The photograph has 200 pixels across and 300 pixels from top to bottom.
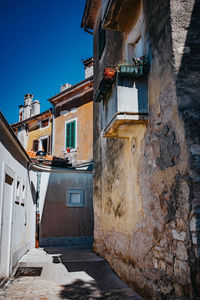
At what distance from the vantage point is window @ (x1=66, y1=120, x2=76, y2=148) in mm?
15094

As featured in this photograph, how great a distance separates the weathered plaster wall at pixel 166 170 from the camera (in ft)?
11.2

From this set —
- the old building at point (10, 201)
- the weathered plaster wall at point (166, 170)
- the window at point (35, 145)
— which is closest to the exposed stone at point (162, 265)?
the weathered plaster wall at point (166, 170)

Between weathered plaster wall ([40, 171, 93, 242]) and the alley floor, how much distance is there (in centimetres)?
298

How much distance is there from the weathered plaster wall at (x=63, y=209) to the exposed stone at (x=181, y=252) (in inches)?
329

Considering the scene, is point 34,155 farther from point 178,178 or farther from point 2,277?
point 178,178

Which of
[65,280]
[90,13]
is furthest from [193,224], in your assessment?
[90,13]

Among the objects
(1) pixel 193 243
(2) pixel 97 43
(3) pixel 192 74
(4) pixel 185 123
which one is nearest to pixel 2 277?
(1) pixel 193 243

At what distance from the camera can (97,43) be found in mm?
9711

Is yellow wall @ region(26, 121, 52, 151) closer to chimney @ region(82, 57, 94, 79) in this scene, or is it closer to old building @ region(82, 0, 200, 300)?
chimney @ region(82, 57, 94, 79)

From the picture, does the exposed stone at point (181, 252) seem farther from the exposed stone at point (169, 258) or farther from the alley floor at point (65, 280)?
the alley floor at point (65, 280)

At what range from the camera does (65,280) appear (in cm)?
591

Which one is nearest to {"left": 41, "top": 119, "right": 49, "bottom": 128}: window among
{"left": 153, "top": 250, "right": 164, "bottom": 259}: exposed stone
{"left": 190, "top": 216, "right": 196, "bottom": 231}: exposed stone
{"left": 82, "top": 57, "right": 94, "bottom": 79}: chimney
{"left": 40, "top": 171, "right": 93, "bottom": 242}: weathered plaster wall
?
{"left": 82, "top": 57, "right": 94, "bottom": 79}: chimney

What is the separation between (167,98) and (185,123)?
2.08ft

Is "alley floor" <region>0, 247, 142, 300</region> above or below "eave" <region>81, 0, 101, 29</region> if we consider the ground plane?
below
